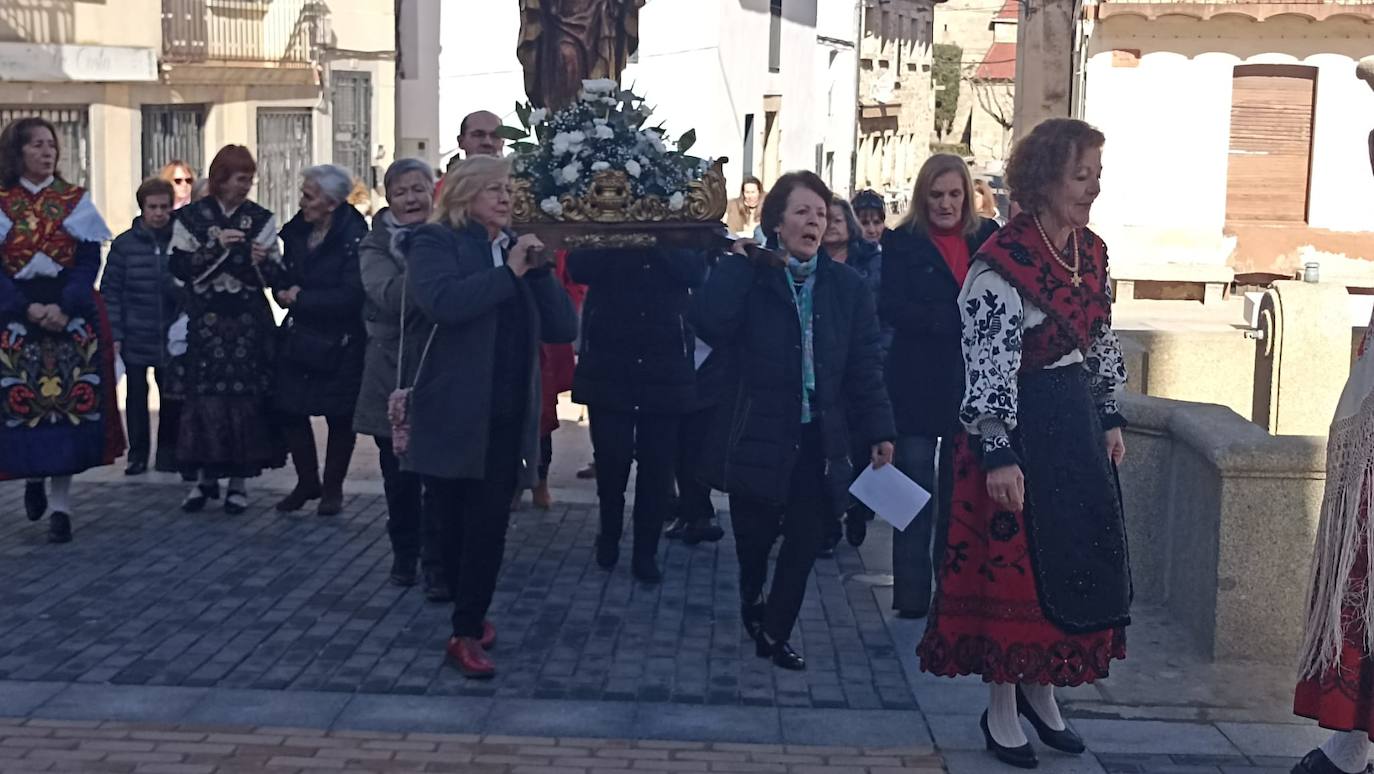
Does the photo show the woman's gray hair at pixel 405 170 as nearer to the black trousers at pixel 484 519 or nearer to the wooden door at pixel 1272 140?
the black trousers at pixel 484 519

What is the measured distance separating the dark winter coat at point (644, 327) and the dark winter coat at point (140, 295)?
9.42ft

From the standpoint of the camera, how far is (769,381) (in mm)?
6605

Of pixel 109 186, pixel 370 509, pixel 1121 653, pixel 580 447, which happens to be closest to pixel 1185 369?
pixel 580 447

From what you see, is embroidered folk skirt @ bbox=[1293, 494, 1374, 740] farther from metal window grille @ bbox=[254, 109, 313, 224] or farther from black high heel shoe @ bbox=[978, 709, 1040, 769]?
metal window grille @ bbox=[254, 109, 313, 224]

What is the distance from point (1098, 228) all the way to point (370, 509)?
1922 cm

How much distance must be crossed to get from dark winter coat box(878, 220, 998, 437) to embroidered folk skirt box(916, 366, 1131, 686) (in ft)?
5.54

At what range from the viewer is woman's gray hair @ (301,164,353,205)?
343 inches

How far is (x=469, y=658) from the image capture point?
21.4ft

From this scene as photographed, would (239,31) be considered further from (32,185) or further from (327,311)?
(327,311)

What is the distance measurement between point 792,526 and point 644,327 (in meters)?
1.63

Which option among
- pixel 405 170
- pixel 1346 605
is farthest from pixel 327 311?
pixel 1346 605

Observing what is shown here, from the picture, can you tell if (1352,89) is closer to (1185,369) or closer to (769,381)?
(1185,369)

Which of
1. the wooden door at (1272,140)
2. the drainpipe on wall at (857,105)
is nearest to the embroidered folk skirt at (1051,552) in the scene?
the wooden door at (1272,140)

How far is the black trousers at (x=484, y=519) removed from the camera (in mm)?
6414
